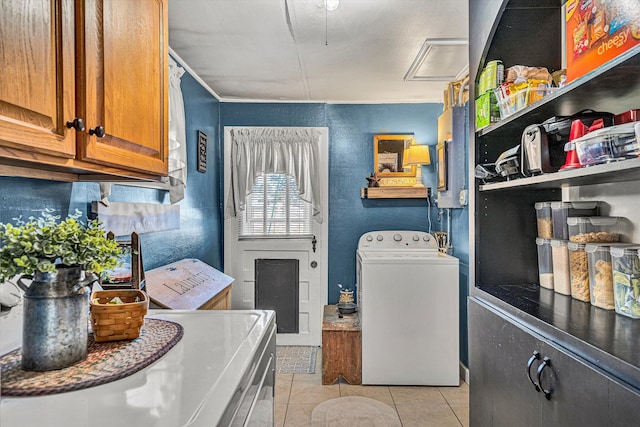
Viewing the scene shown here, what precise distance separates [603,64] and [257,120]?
3342 mm

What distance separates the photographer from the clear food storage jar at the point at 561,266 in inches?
58.2

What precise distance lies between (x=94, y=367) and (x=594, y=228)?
1.59m

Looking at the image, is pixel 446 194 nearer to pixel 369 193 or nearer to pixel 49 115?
pixel 369 193

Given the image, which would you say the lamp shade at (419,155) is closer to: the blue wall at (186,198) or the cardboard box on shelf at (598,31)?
the blue wall at (186,198)

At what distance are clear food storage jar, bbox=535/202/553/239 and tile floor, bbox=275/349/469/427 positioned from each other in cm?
155

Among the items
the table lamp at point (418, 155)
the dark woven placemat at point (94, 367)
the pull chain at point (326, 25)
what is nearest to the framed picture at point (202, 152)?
the pull chain at point (326, 25)

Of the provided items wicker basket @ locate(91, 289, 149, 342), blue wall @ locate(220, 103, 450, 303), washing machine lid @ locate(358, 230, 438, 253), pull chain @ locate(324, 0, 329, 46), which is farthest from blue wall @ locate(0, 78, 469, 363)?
wicker basket @ locate(91, 289, 149, 342)

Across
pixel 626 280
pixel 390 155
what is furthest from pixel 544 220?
pixel 390 155

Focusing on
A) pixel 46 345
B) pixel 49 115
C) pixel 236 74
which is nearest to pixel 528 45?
pixel 49 115

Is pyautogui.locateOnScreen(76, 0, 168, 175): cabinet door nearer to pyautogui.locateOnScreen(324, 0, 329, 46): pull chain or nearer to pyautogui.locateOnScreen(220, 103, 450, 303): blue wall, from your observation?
pyautogui.locateOnScreen(324, 0, 329, 46): pull chain

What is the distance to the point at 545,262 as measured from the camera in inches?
63.7

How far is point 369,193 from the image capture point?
394 centimetres

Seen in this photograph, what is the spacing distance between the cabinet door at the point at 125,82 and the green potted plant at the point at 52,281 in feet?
0.78

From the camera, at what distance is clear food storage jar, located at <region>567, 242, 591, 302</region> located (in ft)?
4.55
